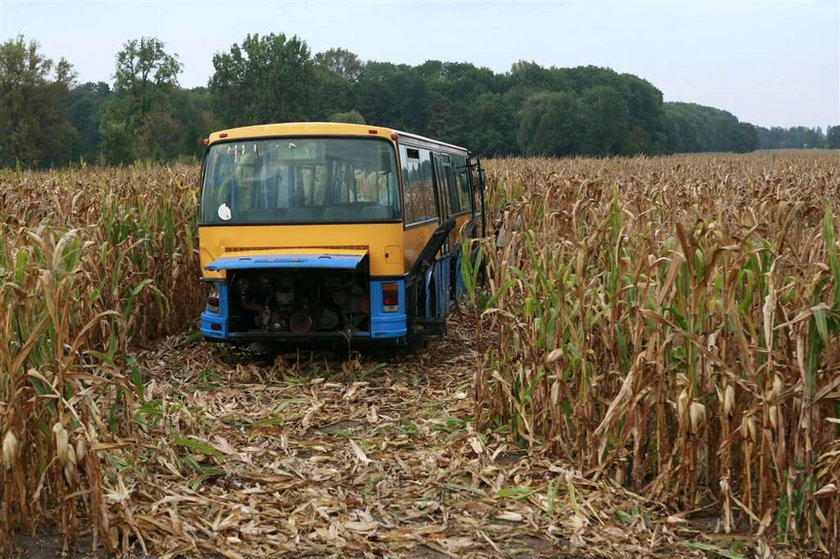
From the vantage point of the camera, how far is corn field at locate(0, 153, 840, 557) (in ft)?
14.9

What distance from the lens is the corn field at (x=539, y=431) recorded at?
4555 mm

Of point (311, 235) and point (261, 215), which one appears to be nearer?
point (311, 235)

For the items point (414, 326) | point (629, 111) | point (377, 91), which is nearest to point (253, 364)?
point (414, 326)

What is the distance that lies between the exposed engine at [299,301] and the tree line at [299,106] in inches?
2217

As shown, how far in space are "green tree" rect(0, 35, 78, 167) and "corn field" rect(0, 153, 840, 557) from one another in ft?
198

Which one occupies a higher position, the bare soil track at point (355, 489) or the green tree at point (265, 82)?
the green tree at point (265, 82)

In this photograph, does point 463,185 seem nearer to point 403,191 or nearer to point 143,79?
point 403,191

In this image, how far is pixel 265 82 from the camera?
79.4 metres

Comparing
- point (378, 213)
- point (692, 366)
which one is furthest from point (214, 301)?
point (692, 366)

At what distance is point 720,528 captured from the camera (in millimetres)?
4871

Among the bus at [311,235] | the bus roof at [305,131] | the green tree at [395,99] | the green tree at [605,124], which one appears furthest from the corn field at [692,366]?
the green tree at [395,99]

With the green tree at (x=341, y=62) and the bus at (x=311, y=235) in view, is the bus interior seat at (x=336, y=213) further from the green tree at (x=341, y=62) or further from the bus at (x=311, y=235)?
the green tree at (x=341, y=62)

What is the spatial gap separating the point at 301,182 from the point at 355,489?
428cm

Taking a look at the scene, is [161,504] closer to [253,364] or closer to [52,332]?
[52,332]
